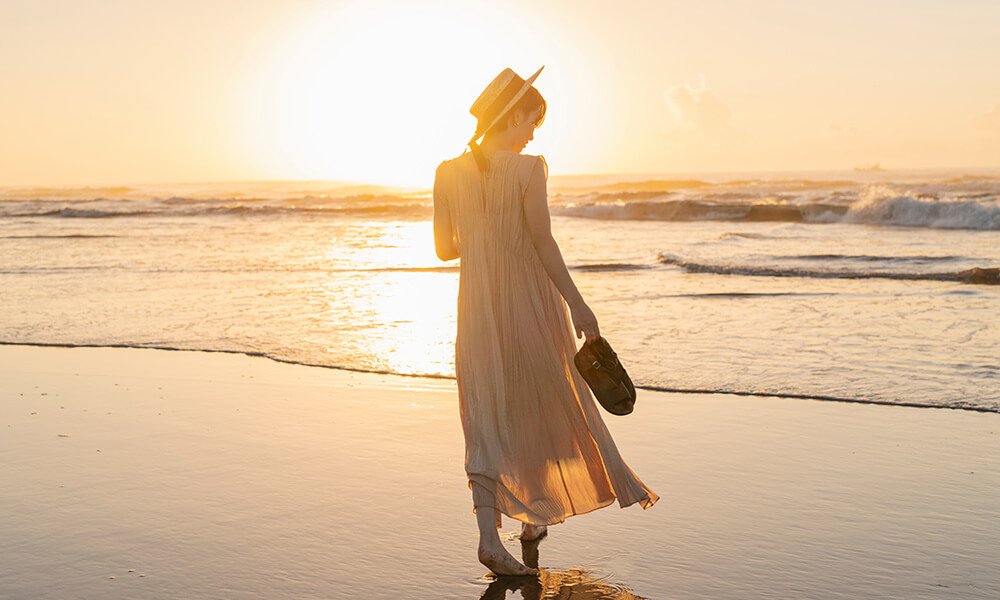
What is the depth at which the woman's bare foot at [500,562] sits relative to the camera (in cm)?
310

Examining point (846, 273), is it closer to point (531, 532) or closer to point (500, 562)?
point (531, 532)

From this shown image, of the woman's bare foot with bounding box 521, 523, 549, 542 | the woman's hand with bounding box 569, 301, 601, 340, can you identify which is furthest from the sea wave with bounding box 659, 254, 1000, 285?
the woman's hand with bounding box 569, 301, 601, 340

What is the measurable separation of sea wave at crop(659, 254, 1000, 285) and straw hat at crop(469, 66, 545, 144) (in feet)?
34.7

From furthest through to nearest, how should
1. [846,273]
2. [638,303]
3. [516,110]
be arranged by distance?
1. [846,273]
2. [638,303]
3. [516,110]

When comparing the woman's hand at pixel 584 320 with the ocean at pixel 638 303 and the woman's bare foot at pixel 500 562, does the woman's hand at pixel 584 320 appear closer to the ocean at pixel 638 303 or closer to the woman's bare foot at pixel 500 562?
the woman's bare foot at pixel 500 562

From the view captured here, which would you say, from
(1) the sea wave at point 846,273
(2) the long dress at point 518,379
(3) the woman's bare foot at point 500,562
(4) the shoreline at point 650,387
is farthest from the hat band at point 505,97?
(1) the sea wave at point 846,273

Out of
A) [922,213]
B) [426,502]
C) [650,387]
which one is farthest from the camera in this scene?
[922,213]

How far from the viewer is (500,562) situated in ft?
10.2

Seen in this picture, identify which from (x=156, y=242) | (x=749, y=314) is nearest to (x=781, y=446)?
(x=749, y=314)

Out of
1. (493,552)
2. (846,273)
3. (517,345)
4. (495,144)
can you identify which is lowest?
(493,552)

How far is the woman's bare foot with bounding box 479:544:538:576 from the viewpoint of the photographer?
10.2 feet

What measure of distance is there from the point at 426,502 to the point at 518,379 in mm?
945

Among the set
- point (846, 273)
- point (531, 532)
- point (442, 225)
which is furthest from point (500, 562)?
point (846, 273)

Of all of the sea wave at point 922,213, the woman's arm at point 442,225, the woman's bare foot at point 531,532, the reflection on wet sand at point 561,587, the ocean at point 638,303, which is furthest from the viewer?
the sea wave at point 922,213
